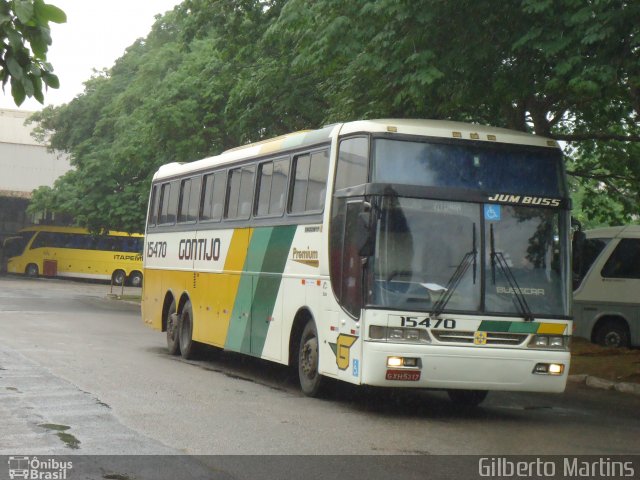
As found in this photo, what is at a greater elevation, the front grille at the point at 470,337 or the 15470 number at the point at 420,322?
the 15470 number at the point at 420,322

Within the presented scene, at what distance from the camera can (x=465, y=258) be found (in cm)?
1229

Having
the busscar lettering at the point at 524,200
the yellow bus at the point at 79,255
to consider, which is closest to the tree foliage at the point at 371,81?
the busscar lettering at the point at 524,200

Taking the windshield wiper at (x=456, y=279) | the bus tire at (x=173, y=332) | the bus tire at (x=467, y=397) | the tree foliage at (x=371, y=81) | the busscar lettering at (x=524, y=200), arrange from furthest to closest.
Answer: the bus tire at (x=173, y=332) < the tree foliage at (x=371, y=81) < the bus tire at (x=467, y=397) < the busscar lettering at (x=524, y=200) < the windshield wiper at (x=456, y=279)

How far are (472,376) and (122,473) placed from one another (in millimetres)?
4972

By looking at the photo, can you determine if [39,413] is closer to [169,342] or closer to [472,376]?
[472,376]

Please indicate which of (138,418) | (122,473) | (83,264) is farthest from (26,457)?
(83,264)

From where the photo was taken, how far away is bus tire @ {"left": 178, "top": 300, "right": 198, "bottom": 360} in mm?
19062

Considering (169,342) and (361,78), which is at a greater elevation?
(361,78)

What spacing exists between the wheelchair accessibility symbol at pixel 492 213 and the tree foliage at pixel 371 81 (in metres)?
2.29

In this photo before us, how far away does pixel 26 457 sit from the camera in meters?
8.66

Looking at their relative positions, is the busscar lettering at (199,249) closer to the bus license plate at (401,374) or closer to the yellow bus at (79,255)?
the bus license plate at (401,374)

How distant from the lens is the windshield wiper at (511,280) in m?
12.4

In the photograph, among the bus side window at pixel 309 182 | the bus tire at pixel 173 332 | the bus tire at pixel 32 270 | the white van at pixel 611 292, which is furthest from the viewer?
the bus tire at pixel 32 270

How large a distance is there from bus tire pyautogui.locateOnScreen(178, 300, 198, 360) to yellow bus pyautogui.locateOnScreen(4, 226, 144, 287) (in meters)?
43.9
